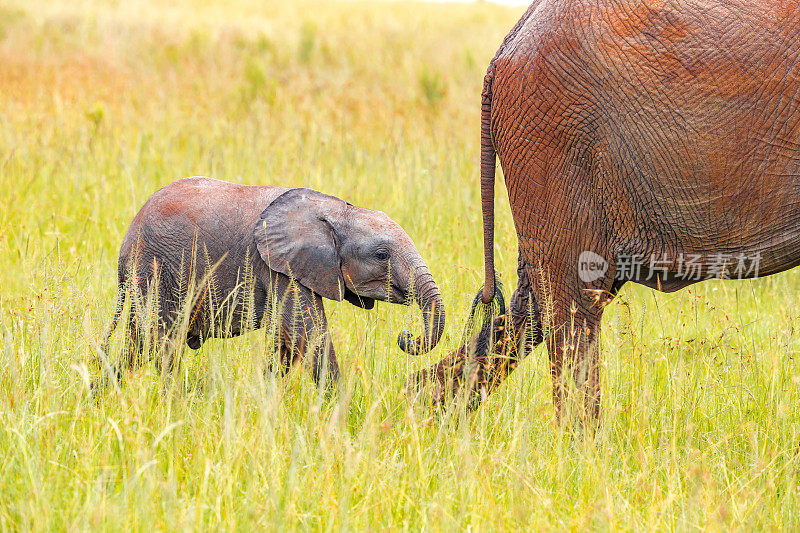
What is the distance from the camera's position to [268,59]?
15734mm

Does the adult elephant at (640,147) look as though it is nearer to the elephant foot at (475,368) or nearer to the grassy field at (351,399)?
the elephant foot at (475,368)

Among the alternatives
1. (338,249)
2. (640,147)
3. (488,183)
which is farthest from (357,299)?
(640,147)

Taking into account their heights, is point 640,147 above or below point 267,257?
above

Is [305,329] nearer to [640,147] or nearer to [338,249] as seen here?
[338,249]

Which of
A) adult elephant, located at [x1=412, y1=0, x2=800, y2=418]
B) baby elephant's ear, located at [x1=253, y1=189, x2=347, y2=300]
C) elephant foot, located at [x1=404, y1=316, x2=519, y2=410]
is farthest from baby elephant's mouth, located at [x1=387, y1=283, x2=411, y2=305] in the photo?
adult elephant, located at [x1=412, y1=0, x2=800, y2=418]

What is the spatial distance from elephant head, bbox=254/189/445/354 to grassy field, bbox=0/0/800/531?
0.56ft

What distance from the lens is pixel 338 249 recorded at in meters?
3.60

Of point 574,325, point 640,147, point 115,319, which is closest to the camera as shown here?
point 640,147

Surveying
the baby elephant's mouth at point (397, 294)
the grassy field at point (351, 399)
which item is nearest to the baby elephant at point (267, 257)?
the baby elephant's mouth at point (397, 294)

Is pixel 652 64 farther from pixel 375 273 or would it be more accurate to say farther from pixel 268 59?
pixel 268 59

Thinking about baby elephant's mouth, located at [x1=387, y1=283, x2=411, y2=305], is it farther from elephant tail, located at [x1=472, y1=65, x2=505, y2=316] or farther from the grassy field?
elephant tail, located at [x1=472, y1=65, x2=505, y2=316]

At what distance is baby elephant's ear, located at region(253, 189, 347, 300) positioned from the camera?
353cm

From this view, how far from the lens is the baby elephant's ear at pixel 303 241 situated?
11.6 feet

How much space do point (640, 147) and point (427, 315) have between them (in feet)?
3.29
